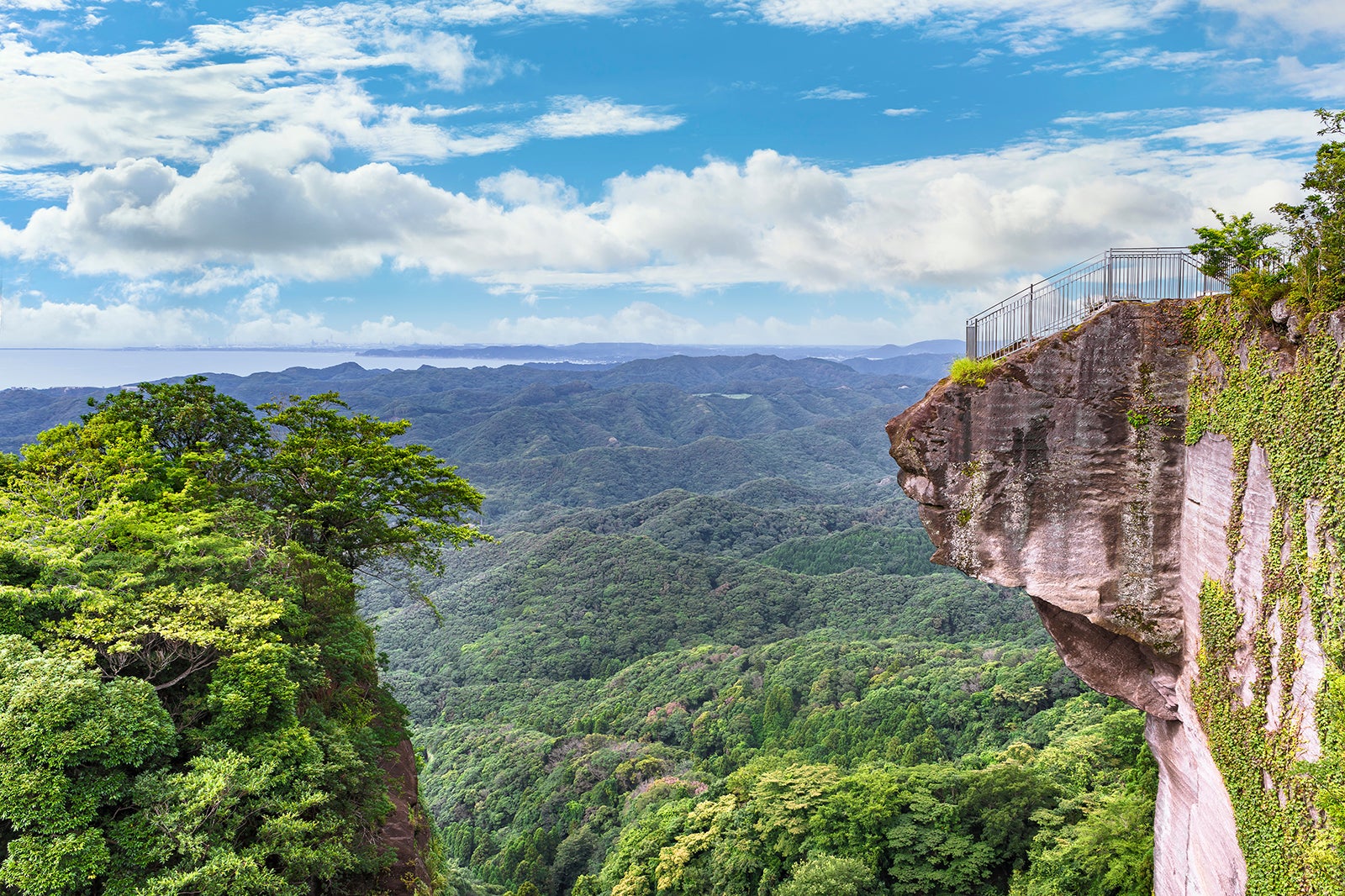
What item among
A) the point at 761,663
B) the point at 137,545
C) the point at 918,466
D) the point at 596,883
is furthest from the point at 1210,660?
the point at 761,663

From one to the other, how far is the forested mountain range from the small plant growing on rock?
13.2 meters

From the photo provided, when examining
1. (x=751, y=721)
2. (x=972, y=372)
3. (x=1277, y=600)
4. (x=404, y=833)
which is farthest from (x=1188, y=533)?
(x=751, y=721)

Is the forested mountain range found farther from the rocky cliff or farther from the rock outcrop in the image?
the rocky cliff

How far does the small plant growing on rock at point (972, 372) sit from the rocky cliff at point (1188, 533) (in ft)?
0.59

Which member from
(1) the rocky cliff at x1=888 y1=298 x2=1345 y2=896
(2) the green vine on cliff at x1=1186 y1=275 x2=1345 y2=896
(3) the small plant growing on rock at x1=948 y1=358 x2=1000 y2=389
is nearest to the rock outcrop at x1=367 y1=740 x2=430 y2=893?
(1) the rocky cliff at x1=888 y1=298 x2=1345 y2=896

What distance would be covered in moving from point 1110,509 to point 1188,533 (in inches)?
54.8

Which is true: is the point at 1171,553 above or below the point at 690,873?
above

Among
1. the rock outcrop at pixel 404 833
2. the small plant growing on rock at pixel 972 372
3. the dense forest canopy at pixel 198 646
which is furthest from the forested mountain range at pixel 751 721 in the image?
the small plant growing on rock at pixel 972 372

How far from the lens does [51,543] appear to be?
603 inches

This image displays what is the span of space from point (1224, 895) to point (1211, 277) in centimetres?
1163

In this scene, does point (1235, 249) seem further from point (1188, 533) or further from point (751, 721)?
point (751, 721)

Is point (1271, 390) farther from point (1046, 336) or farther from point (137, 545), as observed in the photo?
point (137, 545)

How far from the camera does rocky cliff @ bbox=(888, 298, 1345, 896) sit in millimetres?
11781

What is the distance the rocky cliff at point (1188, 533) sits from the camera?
1178 cm
